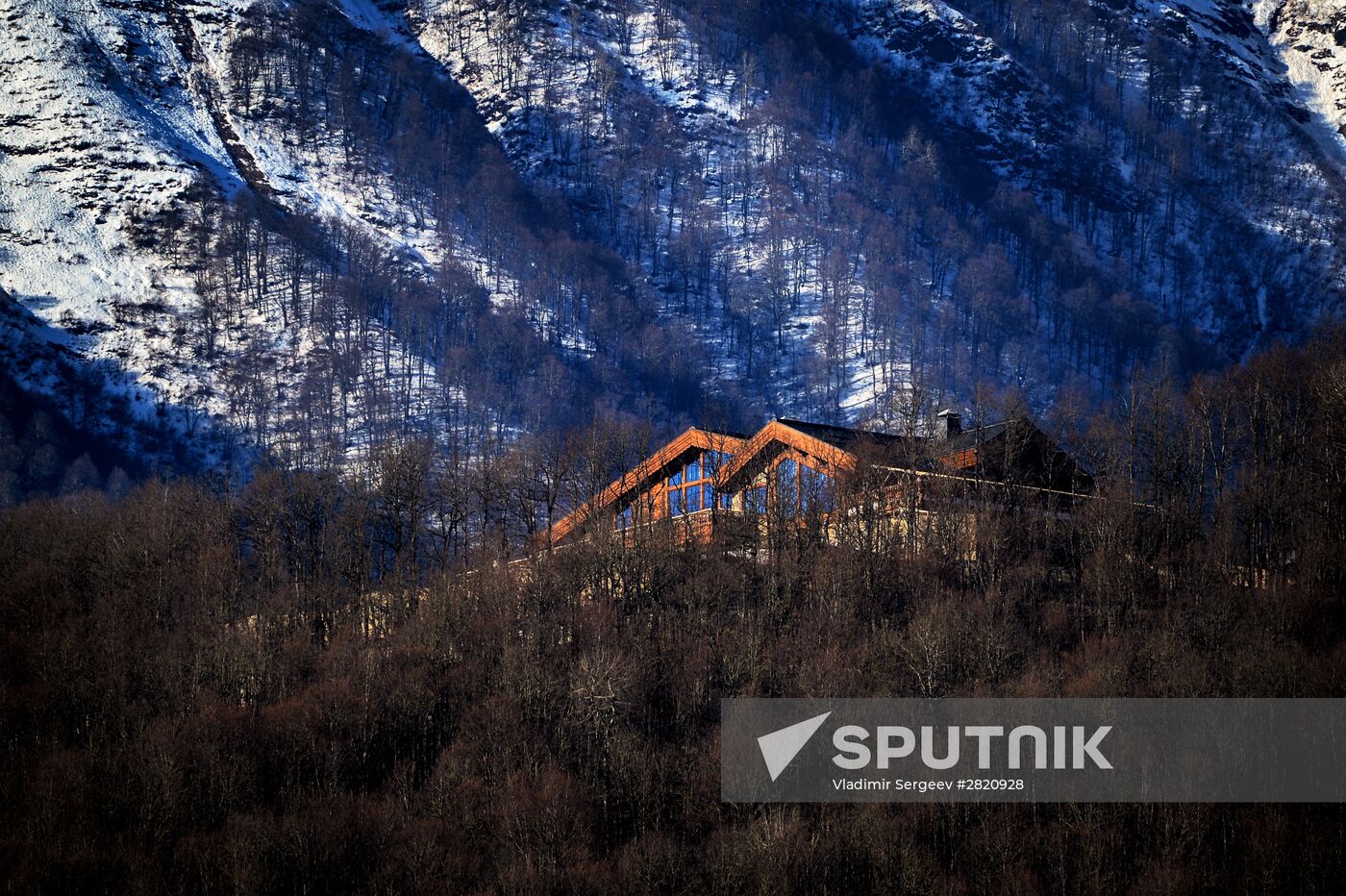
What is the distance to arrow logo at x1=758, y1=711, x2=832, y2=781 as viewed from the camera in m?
37.7

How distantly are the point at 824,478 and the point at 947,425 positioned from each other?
29.2 ft

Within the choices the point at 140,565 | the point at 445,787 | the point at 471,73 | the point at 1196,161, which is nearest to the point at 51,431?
the point at 140,565

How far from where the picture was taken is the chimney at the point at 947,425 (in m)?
54.0

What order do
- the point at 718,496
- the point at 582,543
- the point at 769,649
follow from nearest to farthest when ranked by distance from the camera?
the point at 769,649
the point at 582,543
the point at 718,496

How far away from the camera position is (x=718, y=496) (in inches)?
2087

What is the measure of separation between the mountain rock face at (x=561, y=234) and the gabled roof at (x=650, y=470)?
44.8 metres

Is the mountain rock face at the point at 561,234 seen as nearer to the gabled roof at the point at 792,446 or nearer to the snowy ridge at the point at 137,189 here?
the snowy ridge at the point at 137,189

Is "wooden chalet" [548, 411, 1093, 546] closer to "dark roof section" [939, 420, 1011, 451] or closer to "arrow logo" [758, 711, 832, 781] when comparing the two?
"dark roof section" [939, 420, 1011, 451]

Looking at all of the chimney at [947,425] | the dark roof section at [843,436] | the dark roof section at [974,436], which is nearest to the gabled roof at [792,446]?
the dark roof section at [843,436]

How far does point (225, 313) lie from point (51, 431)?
78.4ft

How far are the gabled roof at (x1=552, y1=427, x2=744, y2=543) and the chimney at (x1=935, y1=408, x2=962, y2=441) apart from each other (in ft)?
29.9

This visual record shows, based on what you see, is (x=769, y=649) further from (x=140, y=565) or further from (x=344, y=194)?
(x=344, y=194)

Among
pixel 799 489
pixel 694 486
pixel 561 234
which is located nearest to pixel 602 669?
pixel 799 489

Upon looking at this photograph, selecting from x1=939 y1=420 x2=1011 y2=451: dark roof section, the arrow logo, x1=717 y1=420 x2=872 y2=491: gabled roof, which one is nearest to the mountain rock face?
x1=939 y1=420 x2=1011 y2=451: dark roof section
